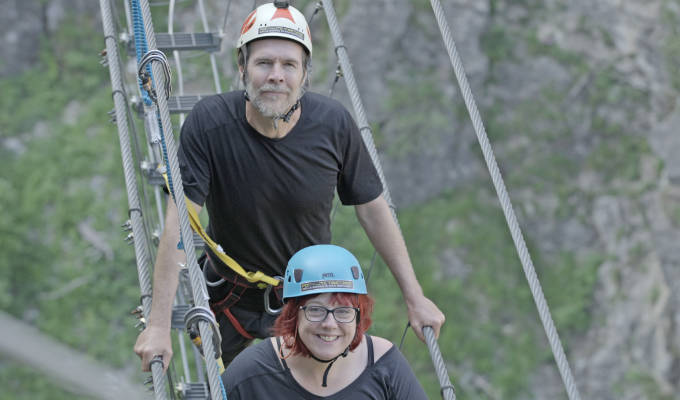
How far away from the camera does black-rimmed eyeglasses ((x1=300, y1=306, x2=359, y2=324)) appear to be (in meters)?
1.65

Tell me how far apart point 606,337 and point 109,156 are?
17.1ft

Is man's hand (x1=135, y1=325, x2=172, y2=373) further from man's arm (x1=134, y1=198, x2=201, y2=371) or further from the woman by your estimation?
the woman

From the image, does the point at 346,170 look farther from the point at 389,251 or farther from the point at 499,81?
the point at 499,81

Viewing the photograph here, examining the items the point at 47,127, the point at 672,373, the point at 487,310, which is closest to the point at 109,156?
the point at 47,127

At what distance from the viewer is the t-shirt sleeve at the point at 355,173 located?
6.58 feet

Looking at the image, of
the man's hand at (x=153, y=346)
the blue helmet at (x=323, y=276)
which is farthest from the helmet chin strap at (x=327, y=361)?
the man's hand at (x=153, y=346)

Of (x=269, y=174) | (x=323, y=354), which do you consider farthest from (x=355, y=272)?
(x=269, y=174)

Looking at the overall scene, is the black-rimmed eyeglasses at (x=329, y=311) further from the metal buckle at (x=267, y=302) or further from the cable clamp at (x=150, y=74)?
the cable clamp at (x=150, y=74)

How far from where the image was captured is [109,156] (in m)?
8.41

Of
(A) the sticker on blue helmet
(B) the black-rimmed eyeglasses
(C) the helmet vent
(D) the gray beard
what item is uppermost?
(D) the gray beard

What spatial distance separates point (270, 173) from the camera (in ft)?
6.35

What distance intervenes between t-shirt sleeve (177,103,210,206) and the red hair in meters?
0.33

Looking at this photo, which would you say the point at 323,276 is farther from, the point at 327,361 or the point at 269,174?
the point at 269,174

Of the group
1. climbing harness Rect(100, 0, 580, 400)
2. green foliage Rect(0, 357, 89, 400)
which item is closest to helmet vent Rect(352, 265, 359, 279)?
climbing harness Rect(100, 0, 580, 400)
